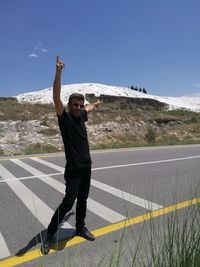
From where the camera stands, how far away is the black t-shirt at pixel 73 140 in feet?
12.6

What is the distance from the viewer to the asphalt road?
3713 millimetres

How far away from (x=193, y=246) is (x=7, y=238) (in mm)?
2995

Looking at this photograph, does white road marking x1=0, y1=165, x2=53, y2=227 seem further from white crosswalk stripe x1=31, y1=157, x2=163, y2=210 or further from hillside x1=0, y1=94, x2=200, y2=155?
hillside x1=0, y1=94, x2=200, y2=155

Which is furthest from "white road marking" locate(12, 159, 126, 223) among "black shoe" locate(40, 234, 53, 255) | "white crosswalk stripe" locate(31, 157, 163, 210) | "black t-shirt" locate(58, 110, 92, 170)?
"black t-shirt" locate(58, 110, 92, 170)

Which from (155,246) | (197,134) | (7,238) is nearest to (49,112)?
(197,134)

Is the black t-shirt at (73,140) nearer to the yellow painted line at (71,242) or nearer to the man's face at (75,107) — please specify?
the man's face at (75,107)

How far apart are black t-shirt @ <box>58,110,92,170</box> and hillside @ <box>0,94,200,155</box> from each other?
1148cm

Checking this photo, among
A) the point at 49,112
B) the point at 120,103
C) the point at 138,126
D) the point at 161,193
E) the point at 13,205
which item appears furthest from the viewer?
the point at 120,103

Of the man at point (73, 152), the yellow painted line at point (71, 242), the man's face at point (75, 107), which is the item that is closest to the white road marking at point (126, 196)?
the yellow painted line at point (71, 242)

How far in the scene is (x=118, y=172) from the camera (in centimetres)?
924

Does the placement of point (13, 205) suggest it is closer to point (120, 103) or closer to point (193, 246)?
point (193, 246)

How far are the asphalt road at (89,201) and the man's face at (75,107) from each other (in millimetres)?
1156

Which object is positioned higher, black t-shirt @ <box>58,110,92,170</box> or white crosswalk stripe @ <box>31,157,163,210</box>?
black t-shirt @ <box>58,110,92,170</box>

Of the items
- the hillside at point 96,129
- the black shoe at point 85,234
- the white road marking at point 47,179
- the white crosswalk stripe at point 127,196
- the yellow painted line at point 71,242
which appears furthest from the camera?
the hillside at point 96,129
